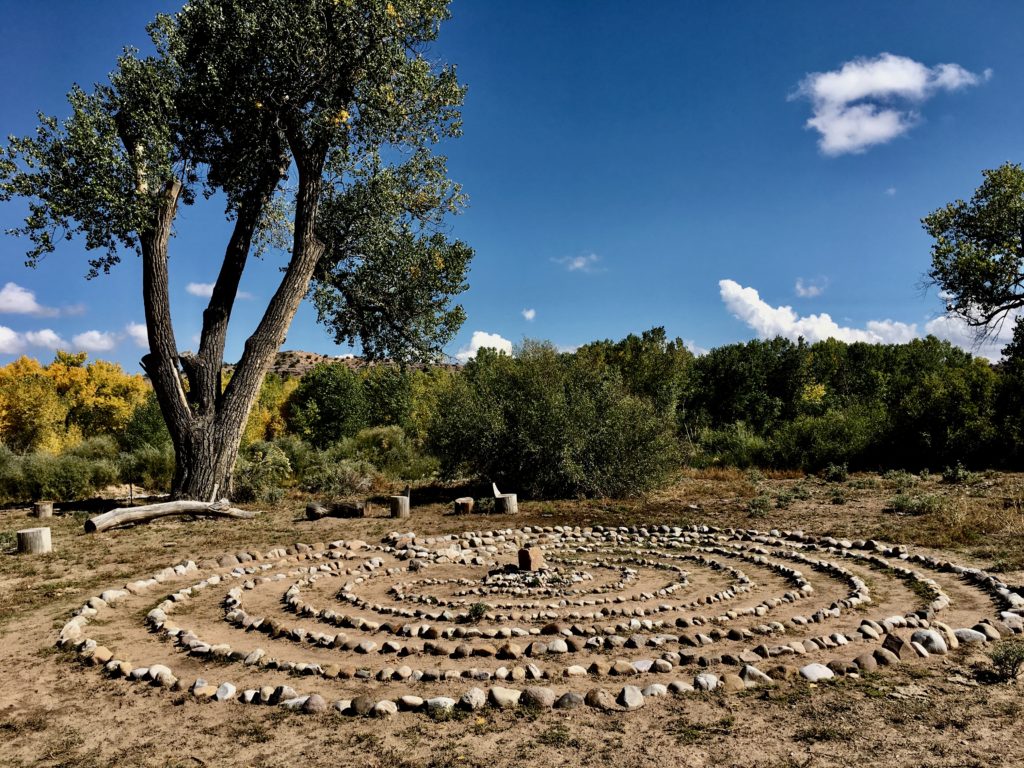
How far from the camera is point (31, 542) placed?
1141 cm

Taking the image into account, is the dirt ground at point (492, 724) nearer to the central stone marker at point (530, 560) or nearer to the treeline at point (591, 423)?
the central stone marker at point (530, 560)

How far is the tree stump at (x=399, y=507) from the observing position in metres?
14.7

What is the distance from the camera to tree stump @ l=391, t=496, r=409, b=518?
48.1 feet

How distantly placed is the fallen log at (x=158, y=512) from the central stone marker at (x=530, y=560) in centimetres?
819

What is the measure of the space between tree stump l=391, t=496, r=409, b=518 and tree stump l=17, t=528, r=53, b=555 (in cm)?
627

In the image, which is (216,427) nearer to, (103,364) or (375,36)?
(375,36)

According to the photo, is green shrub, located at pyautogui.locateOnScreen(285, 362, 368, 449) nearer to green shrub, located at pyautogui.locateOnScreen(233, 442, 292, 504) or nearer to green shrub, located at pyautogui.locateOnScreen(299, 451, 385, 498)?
green shrub, located at pyautogui.locateOnScreen(299, 451, 385, 498)

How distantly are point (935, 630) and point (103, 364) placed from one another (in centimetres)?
4829

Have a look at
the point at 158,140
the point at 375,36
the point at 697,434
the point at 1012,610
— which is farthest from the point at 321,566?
the point at 697,434

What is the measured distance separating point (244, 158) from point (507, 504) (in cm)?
1114

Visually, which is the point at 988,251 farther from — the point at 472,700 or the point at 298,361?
the point at 298,361

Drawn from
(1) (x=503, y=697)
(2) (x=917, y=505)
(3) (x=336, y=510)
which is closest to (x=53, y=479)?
(3) (x=336, y=510)

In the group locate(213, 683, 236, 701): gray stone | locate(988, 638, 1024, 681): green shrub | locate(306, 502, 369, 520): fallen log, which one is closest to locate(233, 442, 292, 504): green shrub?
locate(306, 502, 369, 520): fallen log

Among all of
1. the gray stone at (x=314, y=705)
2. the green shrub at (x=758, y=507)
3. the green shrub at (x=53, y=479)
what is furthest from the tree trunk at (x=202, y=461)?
the green shrub at (x=758, y=507)
